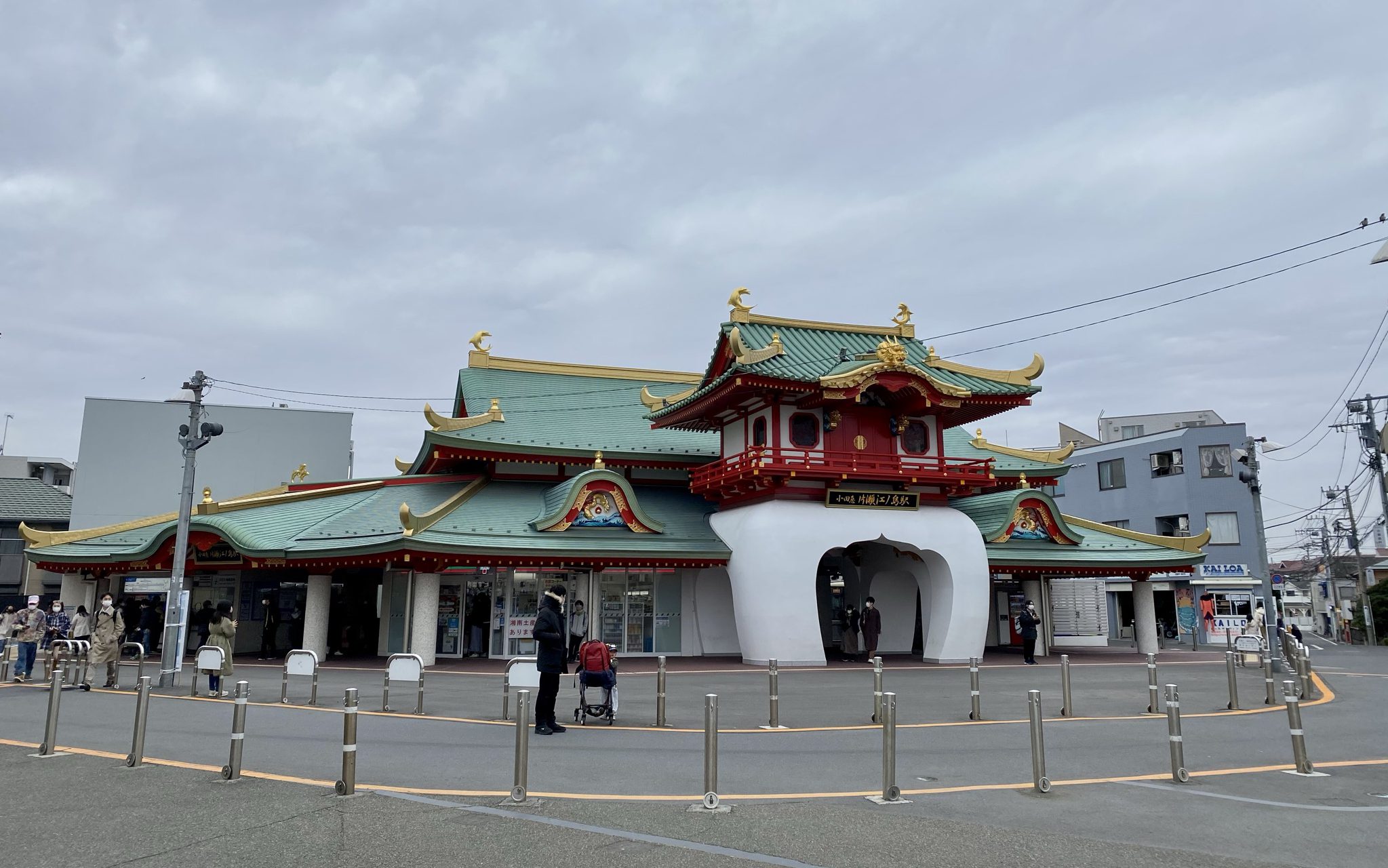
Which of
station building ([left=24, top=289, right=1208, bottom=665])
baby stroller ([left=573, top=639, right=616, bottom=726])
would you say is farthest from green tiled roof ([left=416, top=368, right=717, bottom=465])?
baby stroller ([left=573, top=639, right=616, bottom=726])

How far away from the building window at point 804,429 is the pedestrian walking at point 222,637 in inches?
572

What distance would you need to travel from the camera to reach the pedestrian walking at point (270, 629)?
2597cm

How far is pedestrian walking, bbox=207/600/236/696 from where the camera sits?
1625 cm

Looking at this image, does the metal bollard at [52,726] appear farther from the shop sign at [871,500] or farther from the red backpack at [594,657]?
the shop sign at [871,500]

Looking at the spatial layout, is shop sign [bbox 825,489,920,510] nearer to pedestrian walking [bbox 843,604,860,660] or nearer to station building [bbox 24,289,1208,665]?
station building [bbox 24,289,1208,665]

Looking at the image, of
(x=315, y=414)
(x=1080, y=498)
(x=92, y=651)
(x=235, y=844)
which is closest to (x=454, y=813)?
(x=235, y=844)

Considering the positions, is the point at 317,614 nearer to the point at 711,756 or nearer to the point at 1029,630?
the point at 711,756

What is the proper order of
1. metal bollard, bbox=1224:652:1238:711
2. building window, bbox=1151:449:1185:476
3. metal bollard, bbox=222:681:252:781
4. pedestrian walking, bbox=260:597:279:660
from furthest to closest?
building window, bbox=1151:449:1185:476 → pedestrian walking, bbox=260:597:279:660 → metal bollard, bbox=1224:652:1238:711 → metal bollard, bbox=222:681:252:781

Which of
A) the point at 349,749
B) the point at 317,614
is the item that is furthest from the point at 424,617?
the point at 349,749

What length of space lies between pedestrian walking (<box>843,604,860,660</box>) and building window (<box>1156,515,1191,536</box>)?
28.6 meters

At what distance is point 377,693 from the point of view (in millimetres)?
17016

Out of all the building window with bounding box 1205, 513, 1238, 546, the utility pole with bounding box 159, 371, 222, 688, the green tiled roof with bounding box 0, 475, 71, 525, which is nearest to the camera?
the utility pole with bounding box 159, 371, 222, 688

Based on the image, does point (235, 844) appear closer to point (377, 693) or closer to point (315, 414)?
point (377, 693)

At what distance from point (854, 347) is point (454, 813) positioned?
73.8ft
